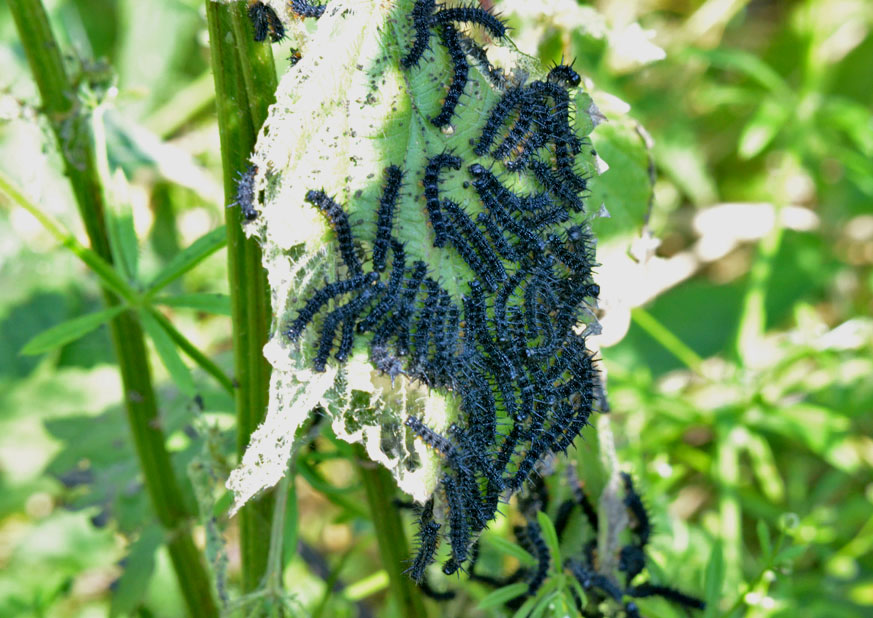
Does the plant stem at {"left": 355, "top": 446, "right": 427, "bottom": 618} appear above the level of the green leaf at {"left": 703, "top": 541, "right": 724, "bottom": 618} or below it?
above

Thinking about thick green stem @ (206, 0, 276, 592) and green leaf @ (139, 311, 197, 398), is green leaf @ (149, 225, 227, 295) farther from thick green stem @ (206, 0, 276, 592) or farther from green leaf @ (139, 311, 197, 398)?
thick green stem @ (206, 0, 276, 592)

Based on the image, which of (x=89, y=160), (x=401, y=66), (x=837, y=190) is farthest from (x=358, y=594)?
(x=837, y=190)

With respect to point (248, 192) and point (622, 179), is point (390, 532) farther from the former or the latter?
point (622, 179)

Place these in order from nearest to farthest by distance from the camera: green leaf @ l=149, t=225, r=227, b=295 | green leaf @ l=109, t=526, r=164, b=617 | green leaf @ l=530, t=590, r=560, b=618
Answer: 1. green leaf @ l=530, t=590, r=560, b=618
2. green leaf @ l=149, t=225, r=227, b=295
3. green leaf @ l=109, t=526, r=164, b=617

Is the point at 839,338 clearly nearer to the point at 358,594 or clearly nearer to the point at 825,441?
the point at 825,441

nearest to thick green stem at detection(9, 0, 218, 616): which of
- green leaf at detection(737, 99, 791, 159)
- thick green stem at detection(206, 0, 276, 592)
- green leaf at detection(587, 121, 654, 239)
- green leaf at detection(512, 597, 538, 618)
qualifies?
thick green stem at detection(206, 0, 276, 592)

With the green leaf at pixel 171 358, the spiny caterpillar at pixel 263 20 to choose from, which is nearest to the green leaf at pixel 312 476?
the green leaf at pixel 171 358
